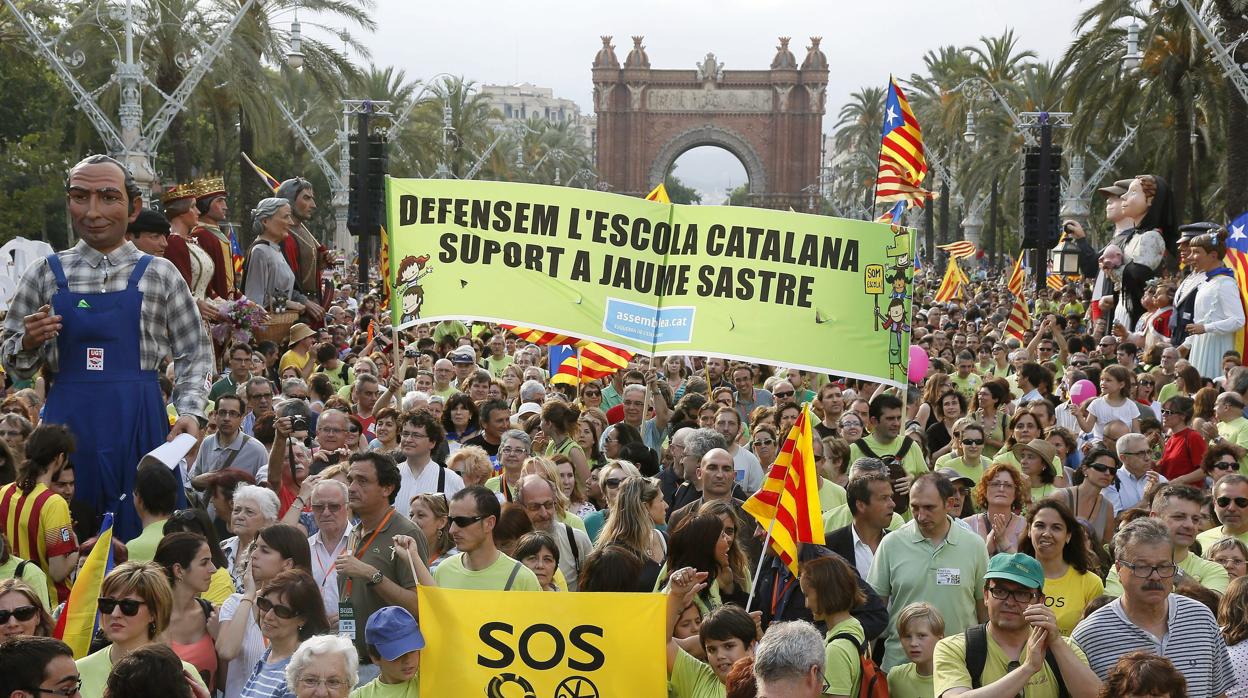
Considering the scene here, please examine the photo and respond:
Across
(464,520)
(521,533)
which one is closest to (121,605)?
(464,520)

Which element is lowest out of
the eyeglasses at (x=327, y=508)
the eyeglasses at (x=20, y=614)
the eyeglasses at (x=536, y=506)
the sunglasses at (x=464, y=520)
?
the eyeglasses at (x=536, y=506)

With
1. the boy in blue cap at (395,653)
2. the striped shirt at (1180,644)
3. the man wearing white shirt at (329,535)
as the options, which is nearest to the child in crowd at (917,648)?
the striped shirt at (1180,644)

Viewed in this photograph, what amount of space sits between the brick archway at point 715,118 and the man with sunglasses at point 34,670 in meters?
92.1

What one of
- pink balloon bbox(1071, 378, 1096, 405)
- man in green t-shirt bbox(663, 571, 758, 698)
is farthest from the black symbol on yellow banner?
pink balloon bbox(1071, 378, 1096, 405)

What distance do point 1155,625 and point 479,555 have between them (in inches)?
115

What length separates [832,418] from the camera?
12.3m

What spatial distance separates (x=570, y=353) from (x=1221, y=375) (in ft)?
23.5

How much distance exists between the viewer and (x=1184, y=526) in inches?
318

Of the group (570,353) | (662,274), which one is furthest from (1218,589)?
(570,353)

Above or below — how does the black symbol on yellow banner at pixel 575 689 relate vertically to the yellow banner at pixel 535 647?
below

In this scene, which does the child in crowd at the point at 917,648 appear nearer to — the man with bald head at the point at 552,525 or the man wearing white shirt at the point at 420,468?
the man with bald head at the point at 552,525

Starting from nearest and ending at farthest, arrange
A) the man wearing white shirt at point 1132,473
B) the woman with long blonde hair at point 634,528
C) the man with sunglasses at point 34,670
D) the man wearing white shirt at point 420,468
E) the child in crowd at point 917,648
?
the man with sunglasses at point 34,670, the child in crowd at point 917,648, the woman with long blonde hair at point 634,528, the man wearing white shirt at point 420,468, the man wearing white shirt at point 1132,473

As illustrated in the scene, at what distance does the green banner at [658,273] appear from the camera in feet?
36.2

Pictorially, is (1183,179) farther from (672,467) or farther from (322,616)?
(322,616)
